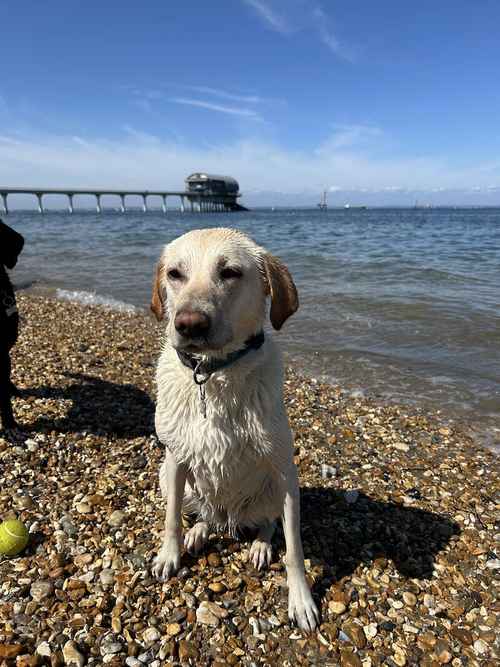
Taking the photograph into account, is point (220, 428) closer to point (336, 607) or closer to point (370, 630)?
point (336, 607)

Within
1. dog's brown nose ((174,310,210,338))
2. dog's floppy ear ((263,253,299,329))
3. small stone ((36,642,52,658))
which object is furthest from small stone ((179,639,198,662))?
dog's floppy ear ((263,253,299,329))

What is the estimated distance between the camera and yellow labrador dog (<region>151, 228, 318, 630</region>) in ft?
8.55

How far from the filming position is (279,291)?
277 cm

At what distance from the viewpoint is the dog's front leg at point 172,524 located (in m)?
2.94

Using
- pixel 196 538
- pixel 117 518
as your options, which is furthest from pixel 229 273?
pixel 117 518

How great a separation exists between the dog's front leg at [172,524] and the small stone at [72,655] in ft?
2.15

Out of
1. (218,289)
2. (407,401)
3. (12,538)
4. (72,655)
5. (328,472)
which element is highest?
(218,289)

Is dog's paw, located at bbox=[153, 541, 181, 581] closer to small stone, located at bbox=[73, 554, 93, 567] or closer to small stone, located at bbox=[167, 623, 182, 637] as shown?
small stone, located at bbox=[167, 623, 182, 637]

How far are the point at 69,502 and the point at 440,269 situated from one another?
52.3 feet

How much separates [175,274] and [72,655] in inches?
89.1

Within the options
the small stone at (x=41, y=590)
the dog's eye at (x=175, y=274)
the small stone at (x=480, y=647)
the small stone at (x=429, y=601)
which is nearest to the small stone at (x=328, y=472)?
the small stone at (x=429, y=601)

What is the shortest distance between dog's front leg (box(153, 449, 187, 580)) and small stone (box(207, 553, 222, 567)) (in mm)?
240

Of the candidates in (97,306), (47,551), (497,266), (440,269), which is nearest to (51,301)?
(97,306)

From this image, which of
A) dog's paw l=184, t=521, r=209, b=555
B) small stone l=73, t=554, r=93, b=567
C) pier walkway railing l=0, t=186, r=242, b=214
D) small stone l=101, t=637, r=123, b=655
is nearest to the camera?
small stone l=101, t=637, r=123, b=655
